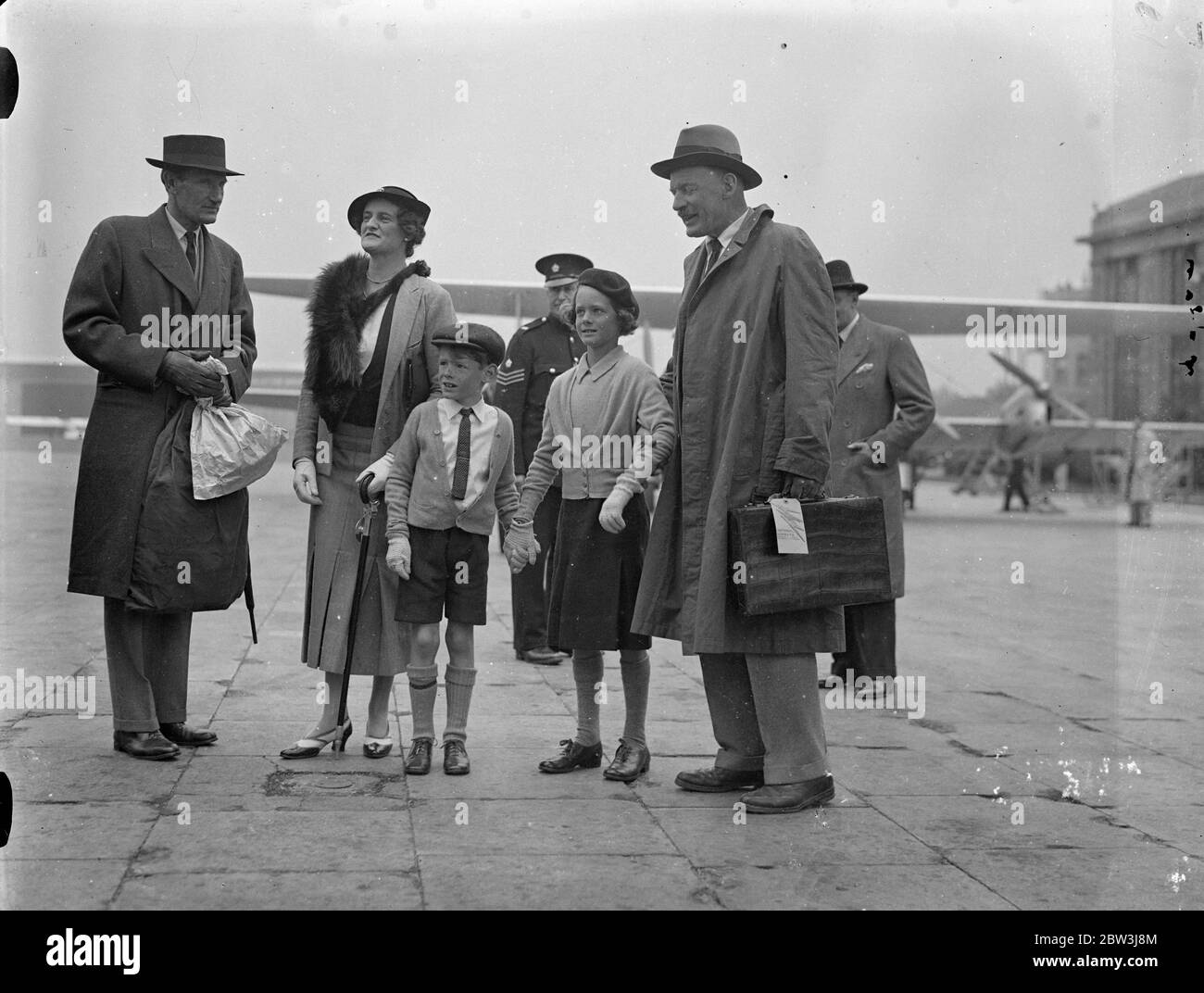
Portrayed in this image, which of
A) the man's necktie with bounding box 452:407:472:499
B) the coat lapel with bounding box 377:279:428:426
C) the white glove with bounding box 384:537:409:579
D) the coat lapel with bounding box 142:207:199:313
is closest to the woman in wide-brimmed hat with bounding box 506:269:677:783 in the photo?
the man's necktie with bounding box 452:407:472:499

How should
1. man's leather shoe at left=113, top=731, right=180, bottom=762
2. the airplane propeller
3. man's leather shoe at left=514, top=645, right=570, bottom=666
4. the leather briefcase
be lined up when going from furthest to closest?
the airplane propeller, man's leather shoe at left=514, top=645, right=570, bottom=666, man's leather shoe at left=113, top=731, right=180, bottom=762, the leather briefcase

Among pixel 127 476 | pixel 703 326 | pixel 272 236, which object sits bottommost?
pixel 127 476

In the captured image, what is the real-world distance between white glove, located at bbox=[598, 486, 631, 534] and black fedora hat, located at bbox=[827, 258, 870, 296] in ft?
8.81

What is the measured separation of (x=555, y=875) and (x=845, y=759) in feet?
6.13

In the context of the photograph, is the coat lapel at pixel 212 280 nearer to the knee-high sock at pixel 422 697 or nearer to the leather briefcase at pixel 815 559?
the knee-high sock at pixel 422 697

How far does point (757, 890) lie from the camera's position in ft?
10.1

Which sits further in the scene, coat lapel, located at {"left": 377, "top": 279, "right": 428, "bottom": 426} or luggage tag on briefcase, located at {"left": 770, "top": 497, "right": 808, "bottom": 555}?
coat lapel, located at {"left": 377, "top": 279, "right": 428, "bottom": 426}

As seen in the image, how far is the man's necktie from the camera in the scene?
4.40m

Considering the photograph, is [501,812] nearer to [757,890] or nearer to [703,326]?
[757,890]

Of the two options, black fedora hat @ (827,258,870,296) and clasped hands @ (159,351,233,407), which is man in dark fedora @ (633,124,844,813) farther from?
black fedora hat @ (827,258,870,296)

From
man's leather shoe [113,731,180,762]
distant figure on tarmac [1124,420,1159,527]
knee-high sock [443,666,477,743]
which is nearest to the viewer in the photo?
man's leather shoe [113,731,180,762]

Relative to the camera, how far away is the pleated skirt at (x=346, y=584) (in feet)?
14.9

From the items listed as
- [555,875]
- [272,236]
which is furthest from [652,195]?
[555,875]

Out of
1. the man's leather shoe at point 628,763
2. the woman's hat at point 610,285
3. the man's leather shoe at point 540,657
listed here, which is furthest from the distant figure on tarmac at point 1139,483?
the man's leather shoe at point 628,763
